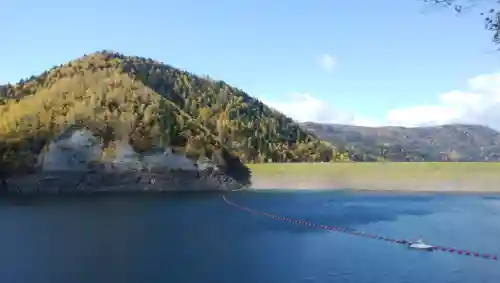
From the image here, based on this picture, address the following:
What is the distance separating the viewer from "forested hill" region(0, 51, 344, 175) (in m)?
52.4

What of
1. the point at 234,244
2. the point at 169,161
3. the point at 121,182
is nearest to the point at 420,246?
the point at 234,244

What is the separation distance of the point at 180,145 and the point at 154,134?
2.49 meters

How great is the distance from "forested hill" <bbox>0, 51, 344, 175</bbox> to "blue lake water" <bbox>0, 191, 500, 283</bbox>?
56.2 ft

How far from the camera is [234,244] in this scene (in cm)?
1994

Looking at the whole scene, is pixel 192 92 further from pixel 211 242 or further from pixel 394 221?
pixel 211 242

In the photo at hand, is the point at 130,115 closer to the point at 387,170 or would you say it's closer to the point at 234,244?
the point at 387,170

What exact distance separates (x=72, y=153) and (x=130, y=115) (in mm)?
6865

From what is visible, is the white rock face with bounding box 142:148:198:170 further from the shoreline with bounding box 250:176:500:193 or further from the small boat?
the small boat

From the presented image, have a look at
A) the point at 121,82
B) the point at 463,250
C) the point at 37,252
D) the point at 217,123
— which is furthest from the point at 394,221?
the point at 217,123

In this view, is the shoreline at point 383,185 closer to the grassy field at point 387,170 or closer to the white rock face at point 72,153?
the grassy field at point 387,170

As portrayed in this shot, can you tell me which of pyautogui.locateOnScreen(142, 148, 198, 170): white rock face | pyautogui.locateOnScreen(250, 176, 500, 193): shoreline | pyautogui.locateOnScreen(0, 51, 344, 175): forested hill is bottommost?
pyautogui.locateOnScreen(250, 176, 500, 193): shoreline

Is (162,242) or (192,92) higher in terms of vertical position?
(192,92)

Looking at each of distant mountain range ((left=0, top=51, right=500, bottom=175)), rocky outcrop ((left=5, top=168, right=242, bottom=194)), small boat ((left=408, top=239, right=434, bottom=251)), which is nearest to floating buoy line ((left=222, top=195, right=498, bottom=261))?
small boat ((left=408, top=239, right=434, bottom=251))

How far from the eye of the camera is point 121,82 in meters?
61.0
